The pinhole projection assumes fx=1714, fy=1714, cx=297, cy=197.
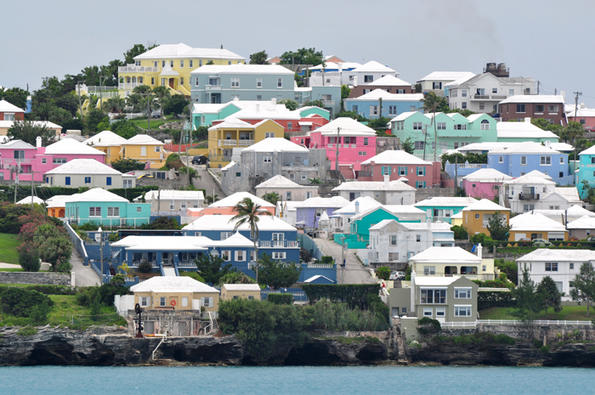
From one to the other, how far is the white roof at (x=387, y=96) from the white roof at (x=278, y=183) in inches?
1309

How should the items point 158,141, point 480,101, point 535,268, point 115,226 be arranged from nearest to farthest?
point 535,268, point 115,226, point 158,141, point 480,101

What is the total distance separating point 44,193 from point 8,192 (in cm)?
282

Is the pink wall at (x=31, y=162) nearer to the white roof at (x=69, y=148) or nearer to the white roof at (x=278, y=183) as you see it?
the white roof at (x=69, y=148)

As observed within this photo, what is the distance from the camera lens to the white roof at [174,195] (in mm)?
123188

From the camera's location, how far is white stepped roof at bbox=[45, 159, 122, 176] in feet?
429

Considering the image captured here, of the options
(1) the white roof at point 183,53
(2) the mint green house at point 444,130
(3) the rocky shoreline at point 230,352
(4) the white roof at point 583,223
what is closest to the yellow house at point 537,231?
(4) the white roof at point 583,223

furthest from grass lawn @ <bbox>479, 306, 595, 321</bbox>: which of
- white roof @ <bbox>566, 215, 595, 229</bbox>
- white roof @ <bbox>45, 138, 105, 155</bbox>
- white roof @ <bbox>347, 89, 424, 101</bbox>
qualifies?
white roof @ <bbox>347, 89, 424, 101</bbox>

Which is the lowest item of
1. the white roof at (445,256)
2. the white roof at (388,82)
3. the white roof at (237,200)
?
the white roof at (445,256)
